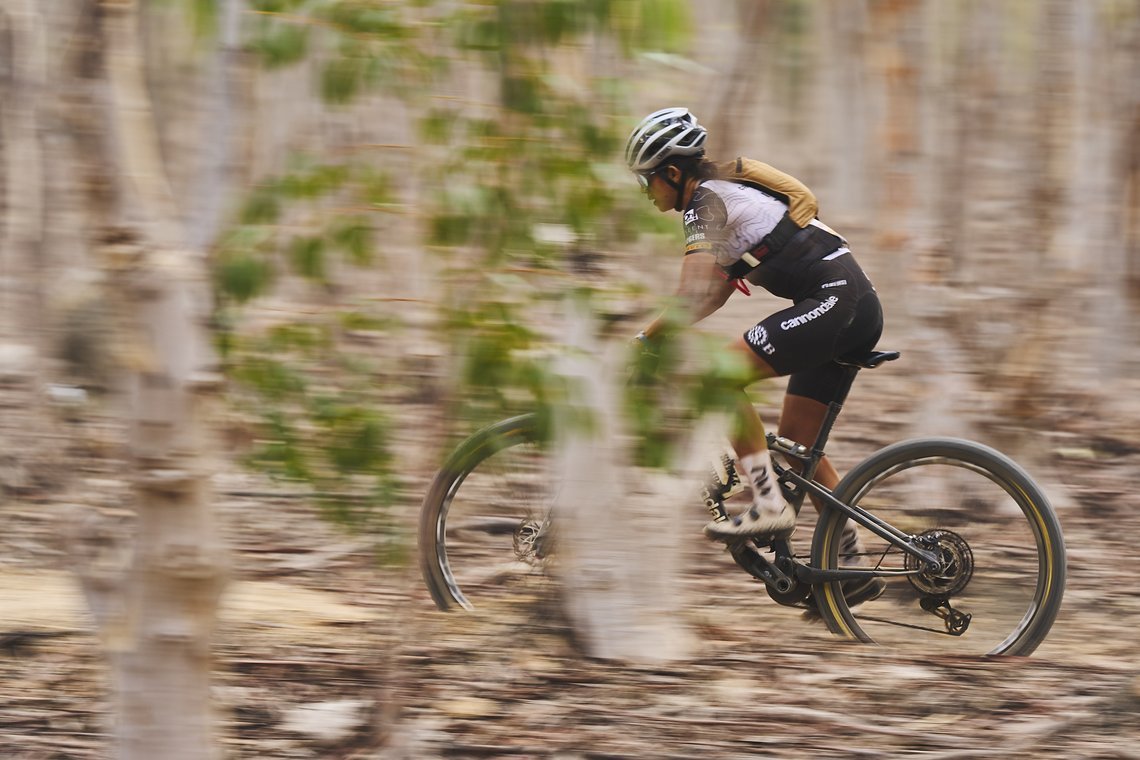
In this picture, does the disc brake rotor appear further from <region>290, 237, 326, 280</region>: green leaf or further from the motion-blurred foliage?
<region>290, 237, 326, 280</region>: green leaf

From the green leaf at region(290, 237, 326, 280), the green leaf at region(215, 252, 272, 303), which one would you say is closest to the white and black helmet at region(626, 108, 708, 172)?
the green leaf at region(290, 237, 326, 280)

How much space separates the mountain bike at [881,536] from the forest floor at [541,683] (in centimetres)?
17

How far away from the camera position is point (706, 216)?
4.80 metres

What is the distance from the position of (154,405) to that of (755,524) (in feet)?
8.84

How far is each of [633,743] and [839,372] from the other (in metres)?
1.81

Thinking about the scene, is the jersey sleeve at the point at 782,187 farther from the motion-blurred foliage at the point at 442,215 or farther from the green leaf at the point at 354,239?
the green leaf at the point at 354,239

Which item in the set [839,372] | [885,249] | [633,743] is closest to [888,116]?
[885,249]

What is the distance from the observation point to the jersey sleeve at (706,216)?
4688mm

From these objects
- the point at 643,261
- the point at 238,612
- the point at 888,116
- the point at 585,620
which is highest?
the point at 888,116

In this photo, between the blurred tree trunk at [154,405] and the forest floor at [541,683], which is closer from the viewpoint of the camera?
the blurred tree trunk at [154,405]

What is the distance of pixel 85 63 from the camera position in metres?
3.18

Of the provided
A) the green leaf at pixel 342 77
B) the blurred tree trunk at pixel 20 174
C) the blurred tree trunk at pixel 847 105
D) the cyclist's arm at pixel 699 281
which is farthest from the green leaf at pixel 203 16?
the blurred tree trunk at pixel 20 174

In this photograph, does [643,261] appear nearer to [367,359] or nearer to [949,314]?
[367,359]

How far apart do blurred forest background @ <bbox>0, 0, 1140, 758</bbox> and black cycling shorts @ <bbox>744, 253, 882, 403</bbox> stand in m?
0.64
